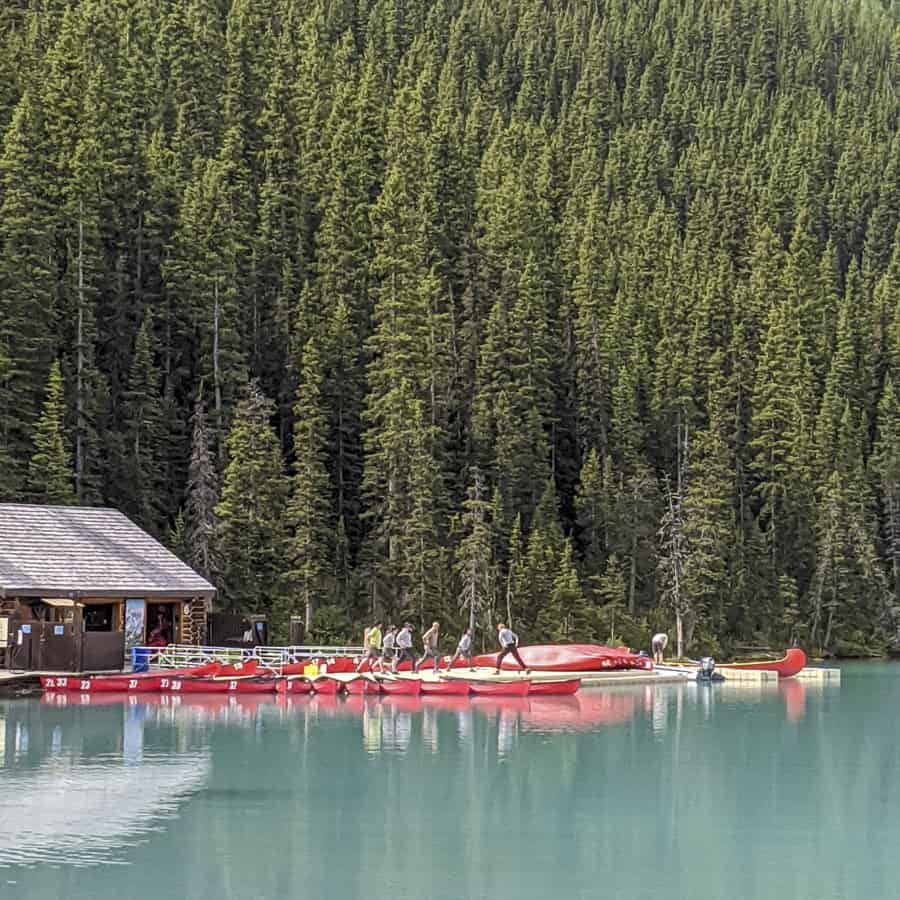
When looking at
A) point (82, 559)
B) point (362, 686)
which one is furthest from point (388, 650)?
point (82, 559)

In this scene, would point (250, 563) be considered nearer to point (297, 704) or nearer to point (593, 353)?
point (297, 704)

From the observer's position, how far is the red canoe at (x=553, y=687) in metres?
48.0

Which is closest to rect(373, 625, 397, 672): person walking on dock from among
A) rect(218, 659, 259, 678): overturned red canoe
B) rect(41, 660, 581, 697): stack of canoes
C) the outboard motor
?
rect(41, 660, 581, 697): stack of canoes

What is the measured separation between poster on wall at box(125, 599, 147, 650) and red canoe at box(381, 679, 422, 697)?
927 cm

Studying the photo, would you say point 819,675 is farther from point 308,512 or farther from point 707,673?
point 308,512

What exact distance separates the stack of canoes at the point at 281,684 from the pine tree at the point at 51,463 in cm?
1680

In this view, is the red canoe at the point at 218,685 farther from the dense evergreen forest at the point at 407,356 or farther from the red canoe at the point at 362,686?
the dense evergreen forest at the point at 407,356

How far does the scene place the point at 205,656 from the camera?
50.9 m

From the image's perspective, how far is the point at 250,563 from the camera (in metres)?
66.9

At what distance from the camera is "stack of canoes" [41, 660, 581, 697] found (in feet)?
151

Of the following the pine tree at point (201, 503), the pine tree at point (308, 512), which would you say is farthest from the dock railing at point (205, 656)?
the pine tree at point (308, 512)

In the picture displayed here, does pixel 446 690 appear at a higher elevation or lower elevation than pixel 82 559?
lower

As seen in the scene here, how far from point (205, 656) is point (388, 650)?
6326 millimetres

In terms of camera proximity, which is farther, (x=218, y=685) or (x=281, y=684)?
(x=281, y=684)
